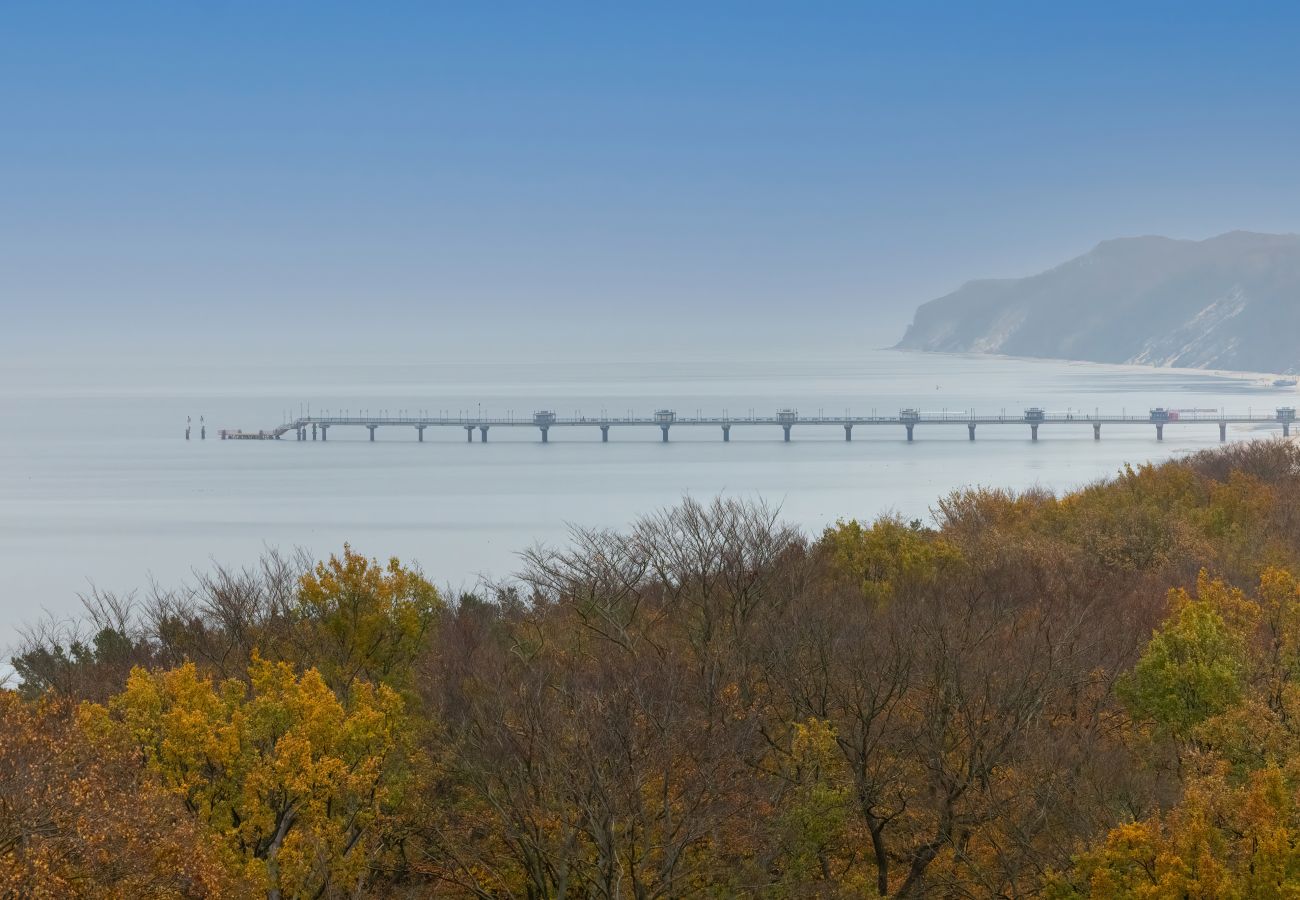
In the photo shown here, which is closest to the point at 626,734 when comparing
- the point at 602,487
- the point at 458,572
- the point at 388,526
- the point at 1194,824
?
the point at 1194,824

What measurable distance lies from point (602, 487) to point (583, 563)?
9478cm

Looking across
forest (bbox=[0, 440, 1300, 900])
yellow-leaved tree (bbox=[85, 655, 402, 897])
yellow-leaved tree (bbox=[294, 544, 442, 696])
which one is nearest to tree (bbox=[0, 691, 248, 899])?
forest (bbox=[0, 440, 1300, 900])

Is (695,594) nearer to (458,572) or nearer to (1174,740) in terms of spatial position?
(1174,740)

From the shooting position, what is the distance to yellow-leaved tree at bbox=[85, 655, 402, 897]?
25.0 m

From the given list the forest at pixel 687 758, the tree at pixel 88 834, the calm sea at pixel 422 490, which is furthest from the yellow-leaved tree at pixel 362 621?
the calm sea at pixel 422 490

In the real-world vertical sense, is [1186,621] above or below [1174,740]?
above

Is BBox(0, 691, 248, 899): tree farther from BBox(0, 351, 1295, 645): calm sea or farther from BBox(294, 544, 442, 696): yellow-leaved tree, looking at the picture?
BBox(0, 351, 1295, 645): calm sea

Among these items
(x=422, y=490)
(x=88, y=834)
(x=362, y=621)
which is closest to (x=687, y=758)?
(x=88, y=834)

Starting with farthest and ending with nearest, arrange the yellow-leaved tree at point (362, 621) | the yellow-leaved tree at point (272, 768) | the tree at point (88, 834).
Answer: the yellow-leaved tree at point (362, 621)
the yellow-leaved tree at point (272, 768)
the tree at point (88, 834)

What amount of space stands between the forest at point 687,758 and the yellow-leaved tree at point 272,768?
2.1 inches

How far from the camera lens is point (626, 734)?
25703mm

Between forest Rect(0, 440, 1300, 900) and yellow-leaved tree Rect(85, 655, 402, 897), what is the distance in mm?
54

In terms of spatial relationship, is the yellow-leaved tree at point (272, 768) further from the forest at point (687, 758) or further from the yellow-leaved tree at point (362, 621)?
the yellow-leaved tree at point (362, 621)

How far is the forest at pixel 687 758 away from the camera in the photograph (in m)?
21.2
